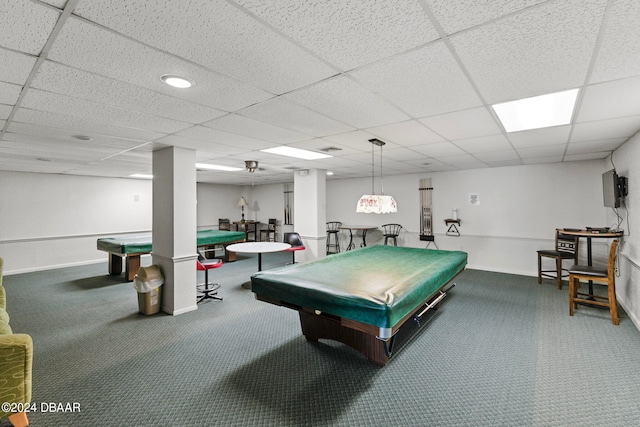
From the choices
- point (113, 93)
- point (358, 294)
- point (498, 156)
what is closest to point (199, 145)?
point (113, 93)

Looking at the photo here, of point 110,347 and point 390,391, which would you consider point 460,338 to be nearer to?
point 390,391

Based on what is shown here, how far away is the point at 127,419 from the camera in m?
1.95

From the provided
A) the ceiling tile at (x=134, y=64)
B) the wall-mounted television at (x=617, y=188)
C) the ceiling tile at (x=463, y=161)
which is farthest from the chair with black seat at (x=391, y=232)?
the ceiling tile at (x=134, y=64)

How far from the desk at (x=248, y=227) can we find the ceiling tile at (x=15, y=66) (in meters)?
8.29

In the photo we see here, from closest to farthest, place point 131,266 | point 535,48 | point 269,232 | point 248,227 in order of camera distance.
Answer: point 535,48
point 131,266
point 269,232
point 248,227

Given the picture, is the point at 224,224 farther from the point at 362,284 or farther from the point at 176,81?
the point at 176,81

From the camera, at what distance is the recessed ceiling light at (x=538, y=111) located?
89.9 inches

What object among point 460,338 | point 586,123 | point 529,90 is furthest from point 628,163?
point 460,338

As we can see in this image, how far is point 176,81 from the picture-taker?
6.14 feet

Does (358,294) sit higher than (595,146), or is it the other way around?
(595,146)

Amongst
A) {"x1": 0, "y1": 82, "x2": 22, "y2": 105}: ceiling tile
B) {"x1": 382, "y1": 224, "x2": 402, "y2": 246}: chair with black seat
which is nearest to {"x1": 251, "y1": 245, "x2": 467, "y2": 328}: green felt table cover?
{"x1": 0, "y1": 82, "x2": 22, "y2": 105}: ceiling tile

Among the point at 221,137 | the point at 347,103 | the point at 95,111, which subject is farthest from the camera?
the point at 221,137

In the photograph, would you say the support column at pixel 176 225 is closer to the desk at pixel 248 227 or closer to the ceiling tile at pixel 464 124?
the ceiling tile at pixel 464 124

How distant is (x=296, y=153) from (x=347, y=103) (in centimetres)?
229
